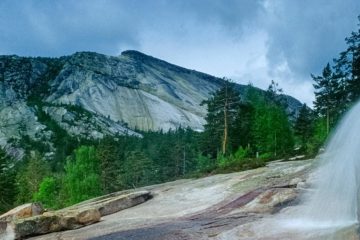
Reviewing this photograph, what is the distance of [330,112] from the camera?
74875 millimetres

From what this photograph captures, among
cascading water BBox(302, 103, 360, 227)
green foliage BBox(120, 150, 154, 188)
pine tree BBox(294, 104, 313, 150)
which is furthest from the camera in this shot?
green foliage BBox(120, 150, 154, 188)

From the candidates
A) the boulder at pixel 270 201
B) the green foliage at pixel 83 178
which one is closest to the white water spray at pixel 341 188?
the boulder at pixel 270 201

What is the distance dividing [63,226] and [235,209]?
9078 mm

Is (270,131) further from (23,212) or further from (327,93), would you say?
(23,212)

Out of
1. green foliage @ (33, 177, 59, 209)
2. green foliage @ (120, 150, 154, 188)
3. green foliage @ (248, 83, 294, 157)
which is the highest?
green foliage @ (248, 83, 294, 157)

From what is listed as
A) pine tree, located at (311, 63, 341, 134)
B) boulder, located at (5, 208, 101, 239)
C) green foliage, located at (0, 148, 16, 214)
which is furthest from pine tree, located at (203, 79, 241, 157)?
boulder, located at (5, 208, 101, 239)

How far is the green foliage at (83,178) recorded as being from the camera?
240ft

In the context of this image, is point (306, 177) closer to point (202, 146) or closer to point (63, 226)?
point (63, 226)

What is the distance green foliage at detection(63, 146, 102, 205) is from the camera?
73.1 metres

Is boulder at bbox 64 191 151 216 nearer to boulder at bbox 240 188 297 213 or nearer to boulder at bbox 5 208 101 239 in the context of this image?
boulder at bbox 5 208 101 239

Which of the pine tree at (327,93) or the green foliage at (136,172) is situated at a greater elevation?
the pine tree at (327,93)

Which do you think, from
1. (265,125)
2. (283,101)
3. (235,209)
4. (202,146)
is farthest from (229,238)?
(283,101)

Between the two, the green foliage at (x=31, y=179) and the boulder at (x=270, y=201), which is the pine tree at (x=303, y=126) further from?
the boulder at (x=270, y=201)

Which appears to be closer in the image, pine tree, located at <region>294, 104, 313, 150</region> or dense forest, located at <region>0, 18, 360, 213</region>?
dense forest, located at <region>0, 18, 360, 213</region>
